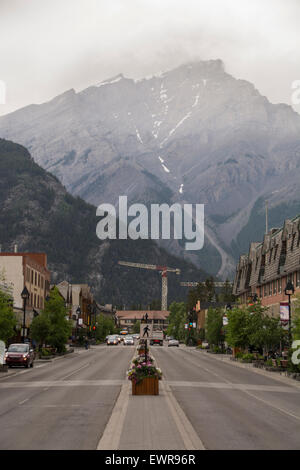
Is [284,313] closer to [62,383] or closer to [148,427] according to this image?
[62,383]

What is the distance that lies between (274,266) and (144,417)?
53172 mm

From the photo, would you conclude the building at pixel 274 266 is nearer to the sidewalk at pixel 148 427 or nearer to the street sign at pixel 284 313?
the street sign at pixel 284 313

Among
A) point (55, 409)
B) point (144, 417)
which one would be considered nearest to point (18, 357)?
point (55, 409)

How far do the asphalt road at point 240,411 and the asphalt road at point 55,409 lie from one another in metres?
2.98

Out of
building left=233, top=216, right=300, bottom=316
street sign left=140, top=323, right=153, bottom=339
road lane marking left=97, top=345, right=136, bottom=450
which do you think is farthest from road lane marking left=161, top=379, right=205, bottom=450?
building left=233, top=216, right=300, bottom=316

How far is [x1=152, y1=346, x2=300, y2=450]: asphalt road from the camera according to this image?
665 inches

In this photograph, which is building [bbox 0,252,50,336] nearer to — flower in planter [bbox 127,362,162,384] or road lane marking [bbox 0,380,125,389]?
road lane marking [bbox 0,380,125,389]

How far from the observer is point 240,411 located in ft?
79.2

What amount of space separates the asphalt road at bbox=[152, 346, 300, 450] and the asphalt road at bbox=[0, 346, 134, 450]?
2.98 metres

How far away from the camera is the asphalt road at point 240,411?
16.9 meters
